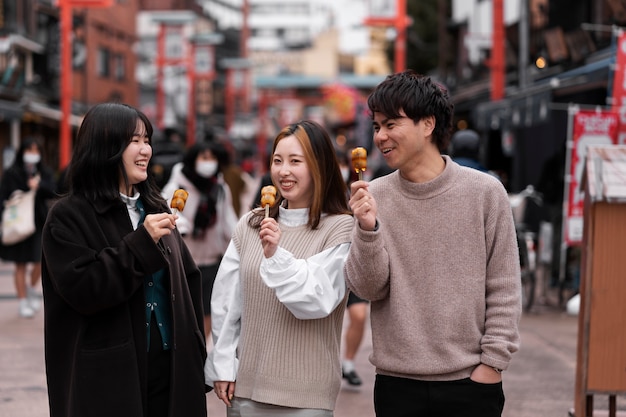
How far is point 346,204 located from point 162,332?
0.86m

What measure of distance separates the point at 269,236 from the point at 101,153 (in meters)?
0.71

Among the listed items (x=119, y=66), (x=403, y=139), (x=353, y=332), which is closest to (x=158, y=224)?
(x=403, y=139)

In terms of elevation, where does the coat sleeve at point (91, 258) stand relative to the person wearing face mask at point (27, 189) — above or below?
above

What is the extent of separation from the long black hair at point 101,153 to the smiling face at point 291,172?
0.56 meters

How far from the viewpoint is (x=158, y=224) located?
3.73 metres

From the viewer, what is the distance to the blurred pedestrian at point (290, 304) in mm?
3855

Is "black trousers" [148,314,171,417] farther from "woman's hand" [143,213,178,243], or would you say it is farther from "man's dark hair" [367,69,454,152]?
"man's dark hair" [367,69,454,152]

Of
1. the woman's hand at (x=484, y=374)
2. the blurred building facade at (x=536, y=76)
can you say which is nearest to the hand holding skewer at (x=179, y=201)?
the woman's hand at (x=484, y=374)

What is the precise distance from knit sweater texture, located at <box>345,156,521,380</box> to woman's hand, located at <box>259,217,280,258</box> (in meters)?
0.27

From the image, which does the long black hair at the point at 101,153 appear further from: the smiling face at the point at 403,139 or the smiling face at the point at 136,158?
the smiling face at the point at 403,139

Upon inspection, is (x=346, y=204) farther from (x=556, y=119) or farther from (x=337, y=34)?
(x=337, y=34)

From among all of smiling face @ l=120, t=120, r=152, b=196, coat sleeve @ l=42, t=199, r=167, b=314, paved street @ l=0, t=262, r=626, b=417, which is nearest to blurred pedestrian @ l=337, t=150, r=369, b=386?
paved street @ l=0, t=262, r=626, b=417

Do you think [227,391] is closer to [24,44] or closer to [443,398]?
[443,398]

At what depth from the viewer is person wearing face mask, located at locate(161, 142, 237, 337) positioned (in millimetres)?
8312
